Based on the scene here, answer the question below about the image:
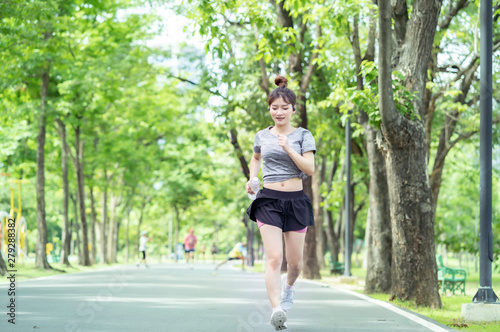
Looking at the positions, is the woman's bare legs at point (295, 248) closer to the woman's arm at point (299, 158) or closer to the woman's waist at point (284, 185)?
the woman's waist at point (284, 185)

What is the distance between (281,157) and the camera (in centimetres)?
666

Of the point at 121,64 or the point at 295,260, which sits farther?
the point at 121,64

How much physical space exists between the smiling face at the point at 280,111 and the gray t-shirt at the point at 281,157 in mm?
141

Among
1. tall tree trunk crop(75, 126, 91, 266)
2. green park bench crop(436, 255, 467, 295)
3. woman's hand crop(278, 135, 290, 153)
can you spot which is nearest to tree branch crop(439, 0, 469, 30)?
green park bench crop(436, 255, 467, 295)

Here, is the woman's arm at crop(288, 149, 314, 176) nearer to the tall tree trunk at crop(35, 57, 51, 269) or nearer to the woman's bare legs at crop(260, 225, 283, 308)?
the woman's bare legs at crop(260, 225, 283, 308)

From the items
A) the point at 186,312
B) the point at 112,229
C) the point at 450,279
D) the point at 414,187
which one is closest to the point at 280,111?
the point at 186,312

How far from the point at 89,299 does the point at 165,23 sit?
15.2m

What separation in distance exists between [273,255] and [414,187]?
5.49m

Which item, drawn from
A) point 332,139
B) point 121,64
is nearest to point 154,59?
point 121,64

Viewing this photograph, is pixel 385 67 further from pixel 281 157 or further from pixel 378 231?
pixel 378 231

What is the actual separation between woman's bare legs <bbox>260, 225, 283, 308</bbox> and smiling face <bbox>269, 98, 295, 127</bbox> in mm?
934

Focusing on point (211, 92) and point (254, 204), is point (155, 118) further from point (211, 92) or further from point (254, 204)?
point (254, 204)

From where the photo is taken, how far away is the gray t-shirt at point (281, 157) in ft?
21.9

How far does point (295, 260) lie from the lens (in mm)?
6758
